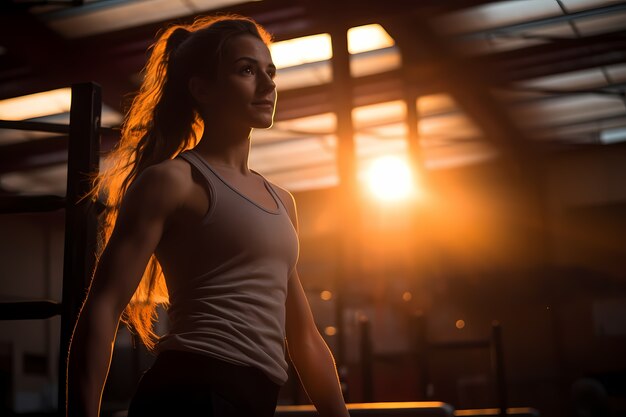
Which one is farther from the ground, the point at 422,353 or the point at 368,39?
the point at 368,39

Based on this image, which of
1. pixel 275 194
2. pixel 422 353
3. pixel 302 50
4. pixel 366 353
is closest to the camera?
pixel 275 194

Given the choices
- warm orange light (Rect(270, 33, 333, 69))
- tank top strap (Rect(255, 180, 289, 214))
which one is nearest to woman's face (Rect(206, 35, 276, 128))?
tank top strap (Rect(255, 180, 289, 214))

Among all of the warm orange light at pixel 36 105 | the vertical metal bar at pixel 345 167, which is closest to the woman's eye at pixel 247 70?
the vertical metal bar at pixel 345 167

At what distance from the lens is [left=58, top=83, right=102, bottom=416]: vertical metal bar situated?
5.09 feet

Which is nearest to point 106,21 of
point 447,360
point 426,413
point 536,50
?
point 536,50

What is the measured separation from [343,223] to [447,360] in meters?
4.99

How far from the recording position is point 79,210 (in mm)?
1594

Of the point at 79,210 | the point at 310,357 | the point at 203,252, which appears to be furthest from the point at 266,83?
the point at 79,210

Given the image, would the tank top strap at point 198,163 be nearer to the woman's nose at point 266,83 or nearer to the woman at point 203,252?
the woman at point 203,252

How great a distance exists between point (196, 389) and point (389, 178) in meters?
12.9

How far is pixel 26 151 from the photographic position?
38.3ft

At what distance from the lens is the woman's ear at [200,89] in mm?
1271

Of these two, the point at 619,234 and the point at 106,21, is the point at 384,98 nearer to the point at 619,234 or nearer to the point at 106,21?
the point at 106,21

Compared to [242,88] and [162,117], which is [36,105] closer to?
[162,117]
